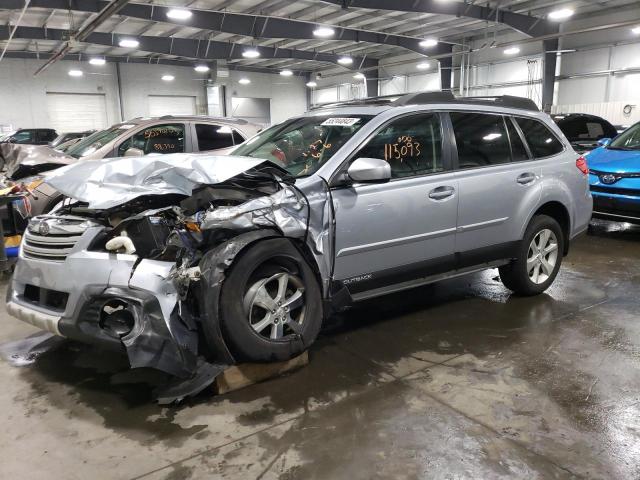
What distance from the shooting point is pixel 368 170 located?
10.5 feet

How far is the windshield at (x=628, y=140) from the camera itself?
7.41 m

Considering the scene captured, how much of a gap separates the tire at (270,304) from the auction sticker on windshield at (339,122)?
1.15 m

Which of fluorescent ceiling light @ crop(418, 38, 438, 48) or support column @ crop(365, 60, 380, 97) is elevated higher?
fluorescent ceiling light @ crop(418, 38, 438, 48)

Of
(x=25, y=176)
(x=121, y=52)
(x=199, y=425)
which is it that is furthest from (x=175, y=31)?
(x=199, y=425)

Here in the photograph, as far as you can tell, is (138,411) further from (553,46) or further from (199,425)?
(553,46)

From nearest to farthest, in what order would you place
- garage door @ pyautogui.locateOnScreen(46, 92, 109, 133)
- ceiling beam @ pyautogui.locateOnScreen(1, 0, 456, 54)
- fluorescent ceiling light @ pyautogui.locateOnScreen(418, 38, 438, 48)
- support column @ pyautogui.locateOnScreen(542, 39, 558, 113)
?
ceiling beam @ pyautogui.locateOnScreen(1, 0, 456, 54), support column @ pyautogui.locateOnScreen(542, 39, 558, 113), fluorescent ceiling light @ pyautogui.locateOnScreen(418, 38, 438, 48), garage door @ pyautogui.locateOnScreen(46, 92, 109, 133)

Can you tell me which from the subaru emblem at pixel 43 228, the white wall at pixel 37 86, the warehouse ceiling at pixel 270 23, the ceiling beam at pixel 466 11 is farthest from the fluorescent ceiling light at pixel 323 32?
the subaru emblem at pixel 43 228

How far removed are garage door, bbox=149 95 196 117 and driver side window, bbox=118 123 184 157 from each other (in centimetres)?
1935

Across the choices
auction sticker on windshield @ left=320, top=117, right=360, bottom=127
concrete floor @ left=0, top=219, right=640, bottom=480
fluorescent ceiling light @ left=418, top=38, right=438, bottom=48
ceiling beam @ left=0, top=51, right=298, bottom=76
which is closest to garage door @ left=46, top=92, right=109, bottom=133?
ceiling beam @ left=0, top=51, right=298, bottom=76

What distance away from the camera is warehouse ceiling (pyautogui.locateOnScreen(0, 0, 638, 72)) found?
1389 centimetres

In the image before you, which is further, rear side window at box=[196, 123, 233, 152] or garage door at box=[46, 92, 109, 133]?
garage door at box=[46, 92, 109, 133]

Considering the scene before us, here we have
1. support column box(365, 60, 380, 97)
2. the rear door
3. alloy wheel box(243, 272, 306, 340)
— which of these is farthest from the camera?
support column box(365, 60, 380, 97)

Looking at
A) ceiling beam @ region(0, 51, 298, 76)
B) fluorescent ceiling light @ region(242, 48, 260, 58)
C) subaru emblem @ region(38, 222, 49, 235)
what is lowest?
subaru emblem @ region(38, 222, 49, 235)

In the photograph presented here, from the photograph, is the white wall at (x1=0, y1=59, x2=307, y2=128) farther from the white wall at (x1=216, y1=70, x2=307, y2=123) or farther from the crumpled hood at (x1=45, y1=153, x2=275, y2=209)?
the crumpled hood at (x1=45, y1=153, x2=275, y2=209)
